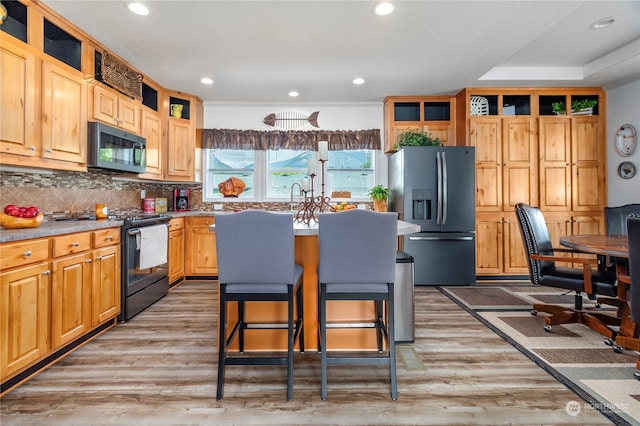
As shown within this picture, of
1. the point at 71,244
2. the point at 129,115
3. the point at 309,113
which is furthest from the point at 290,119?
the point at 71,244

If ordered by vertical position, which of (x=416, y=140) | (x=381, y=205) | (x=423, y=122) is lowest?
(x=381, y=205)

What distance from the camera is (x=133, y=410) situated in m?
1.64

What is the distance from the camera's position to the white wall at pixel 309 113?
4836mm

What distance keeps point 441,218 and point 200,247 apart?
3.28m

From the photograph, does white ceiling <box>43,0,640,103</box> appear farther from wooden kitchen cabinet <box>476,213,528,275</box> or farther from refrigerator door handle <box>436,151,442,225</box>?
wooden kitchen cabinet <box>476,213,528,275</box>

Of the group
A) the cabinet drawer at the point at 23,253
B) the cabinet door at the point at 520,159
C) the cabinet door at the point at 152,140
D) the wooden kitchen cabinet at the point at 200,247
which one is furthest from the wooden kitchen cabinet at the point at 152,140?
the cabinet door at the point at 520,159

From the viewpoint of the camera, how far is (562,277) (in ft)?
8.42

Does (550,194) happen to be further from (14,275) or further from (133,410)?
(14,275)

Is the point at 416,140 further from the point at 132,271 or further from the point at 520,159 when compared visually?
the point at 132,271

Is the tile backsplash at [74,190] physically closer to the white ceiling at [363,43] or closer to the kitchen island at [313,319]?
the white ceiling at [363,43]

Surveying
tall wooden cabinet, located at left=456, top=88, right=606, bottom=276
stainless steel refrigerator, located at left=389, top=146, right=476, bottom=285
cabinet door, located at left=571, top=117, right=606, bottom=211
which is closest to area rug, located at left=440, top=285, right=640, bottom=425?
stainless steel refrigerator, located at left=389, top=146, right=476, bottom=285

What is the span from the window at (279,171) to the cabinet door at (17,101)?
2713mm

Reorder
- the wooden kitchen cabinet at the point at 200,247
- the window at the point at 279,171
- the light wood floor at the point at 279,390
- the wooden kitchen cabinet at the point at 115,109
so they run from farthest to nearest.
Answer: the window at the point at 279,171, the wooden kitchen cabinet at the point at 200,247, the wooden kitchen cabinet at the point at 115,109, the light wood floor at the point at 279,390

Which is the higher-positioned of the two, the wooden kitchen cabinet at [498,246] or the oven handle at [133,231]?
the oven handle at [133,231]
